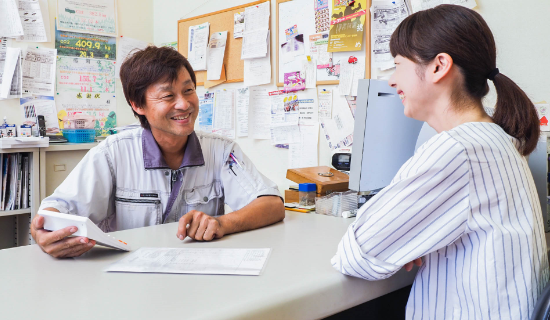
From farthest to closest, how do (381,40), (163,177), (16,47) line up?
(16,47)
(381,40)
(163,177)

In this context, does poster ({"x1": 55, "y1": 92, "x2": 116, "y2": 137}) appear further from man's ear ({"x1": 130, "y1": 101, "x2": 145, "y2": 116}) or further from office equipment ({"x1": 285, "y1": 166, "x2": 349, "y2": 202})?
office equipment ({"x1": 285, "y1": 166, "x2": 349, "y2": 202})

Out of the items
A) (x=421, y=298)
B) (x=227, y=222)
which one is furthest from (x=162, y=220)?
(x=421, y=298)

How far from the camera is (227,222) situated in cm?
128

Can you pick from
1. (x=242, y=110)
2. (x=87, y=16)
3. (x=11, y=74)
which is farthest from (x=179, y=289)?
(x=87, y=16)

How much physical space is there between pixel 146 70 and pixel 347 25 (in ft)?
3.33

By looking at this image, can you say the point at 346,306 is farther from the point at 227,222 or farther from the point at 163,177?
the point at 163,177

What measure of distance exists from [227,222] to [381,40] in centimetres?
116

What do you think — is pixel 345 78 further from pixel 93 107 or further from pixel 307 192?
pixel 93 107

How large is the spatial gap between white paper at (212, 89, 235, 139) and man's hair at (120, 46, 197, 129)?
1112mm

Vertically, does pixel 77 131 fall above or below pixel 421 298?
above

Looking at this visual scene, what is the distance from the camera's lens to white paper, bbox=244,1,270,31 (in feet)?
8.02

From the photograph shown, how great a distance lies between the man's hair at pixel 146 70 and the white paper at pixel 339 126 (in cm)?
88

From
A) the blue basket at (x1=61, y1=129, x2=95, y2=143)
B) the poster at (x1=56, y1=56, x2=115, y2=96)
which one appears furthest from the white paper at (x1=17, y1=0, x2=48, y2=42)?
the blue basket at (x1=61, y1=129, x2=95, y2=143)

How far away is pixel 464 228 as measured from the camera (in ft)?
2.67
